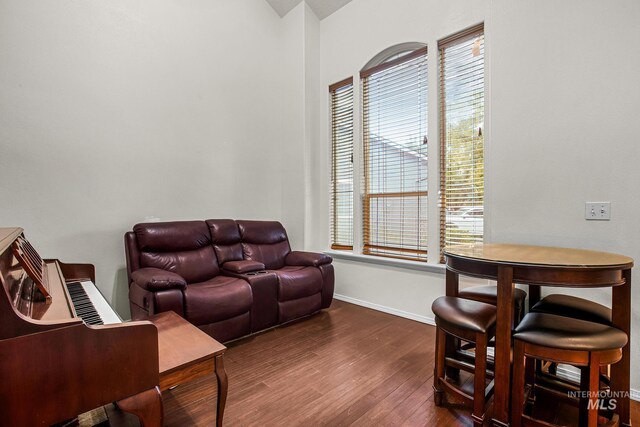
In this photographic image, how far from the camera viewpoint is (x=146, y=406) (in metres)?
1.05

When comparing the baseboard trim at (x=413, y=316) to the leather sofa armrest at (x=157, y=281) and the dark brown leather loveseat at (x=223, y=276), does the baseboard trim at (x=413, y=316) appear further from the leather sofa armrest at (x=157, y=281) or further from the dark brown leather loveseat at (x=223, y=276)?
the leather sofa armrest at (x=157, y=281)

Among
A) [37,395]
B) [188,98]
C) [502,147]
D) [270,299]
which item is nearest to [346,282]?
[270,299]

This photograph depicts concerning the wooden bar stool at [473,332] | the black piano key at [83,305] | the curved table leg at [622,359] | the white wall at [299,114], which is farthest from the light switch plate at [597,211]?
the black piano key at [83,305]

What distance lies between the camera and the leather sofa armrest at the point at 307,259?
123 inches

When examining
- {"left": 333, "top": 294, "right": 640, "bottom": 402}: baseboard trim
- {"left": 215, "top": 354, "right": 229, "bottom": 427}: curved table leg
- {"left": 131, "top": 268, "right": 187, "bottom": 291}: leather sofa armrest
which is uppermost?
{"left": 131, "top": 268, "right": 187, "bottom": 291}: leather sofa armrest

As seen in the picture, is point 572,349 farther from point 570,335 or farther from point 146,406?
point 146,406

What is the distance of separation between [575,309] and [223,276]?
2.64 metres

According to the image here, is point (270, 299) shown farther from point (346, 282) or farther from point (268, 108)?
point (268, 108)

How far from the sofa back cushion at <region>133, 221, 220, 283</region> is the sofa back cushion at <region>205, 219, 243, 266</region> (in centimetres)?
6

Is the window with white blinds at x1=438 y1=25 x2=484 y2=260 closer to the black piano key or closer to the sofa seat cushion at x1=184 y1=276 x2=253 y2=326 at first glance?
the sofa seat cushion at x1=184 y1=276 x2=253 y2=326

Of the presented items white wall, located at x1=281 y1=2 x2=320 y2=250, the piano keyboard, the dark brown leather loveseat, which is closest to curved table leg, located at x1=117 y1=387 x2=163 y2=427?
the piano keyboard

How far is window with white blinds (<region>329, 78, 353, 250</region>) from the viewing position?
3.70 metres

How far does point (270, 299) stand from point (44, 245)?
6.04ft

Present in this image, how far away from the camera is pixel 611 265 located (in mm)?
1301
